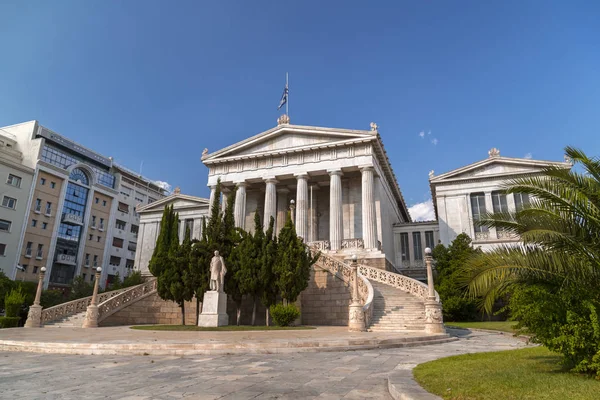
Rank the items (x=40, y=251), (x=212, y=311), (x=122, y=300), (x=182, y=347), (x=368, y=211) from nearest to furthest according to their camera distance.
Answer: (x=182, y=347), (x=212, y=311), (x=122, y=300), (x=368, y=211), (x=40, y=251)

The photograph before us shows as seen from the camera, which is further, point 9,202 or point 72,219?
point 72,219

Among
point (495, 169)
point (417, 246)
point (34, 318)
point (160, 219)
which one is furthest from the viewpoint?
point (160, 219)

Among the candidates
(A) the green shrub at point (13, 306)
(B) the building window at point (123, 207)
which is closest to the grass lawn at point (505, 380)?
(A) the green shrub at point (13, 306)

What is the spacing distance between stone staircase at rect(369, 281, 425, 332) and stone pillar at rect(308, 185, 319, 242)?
52.7 feet

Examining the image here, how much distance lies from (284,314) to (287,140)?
22621 millimetres

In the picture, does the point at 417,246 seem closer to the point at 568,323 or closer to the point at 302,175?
the point at 302,175

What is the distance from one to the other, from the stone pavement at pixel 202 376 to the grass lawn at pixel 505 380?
827mm

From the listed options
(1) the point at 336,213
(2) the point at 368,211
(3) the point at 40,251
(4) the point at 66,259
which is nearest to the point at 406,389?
(2) the point at 368,211

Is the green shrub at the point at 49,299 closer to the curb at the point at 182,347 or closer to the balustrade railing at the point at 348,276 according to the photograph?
the curb at the point at 182,347

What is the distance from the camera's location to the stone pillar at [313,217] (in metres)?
39.3

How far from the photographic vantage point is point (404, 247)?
146 feet

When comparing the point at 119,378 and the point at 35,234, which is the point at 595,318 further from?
the point at 35,234

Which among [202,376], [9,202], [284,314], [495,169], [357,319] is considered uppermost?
[495,169]

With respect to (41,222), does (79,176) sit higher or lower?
higher
